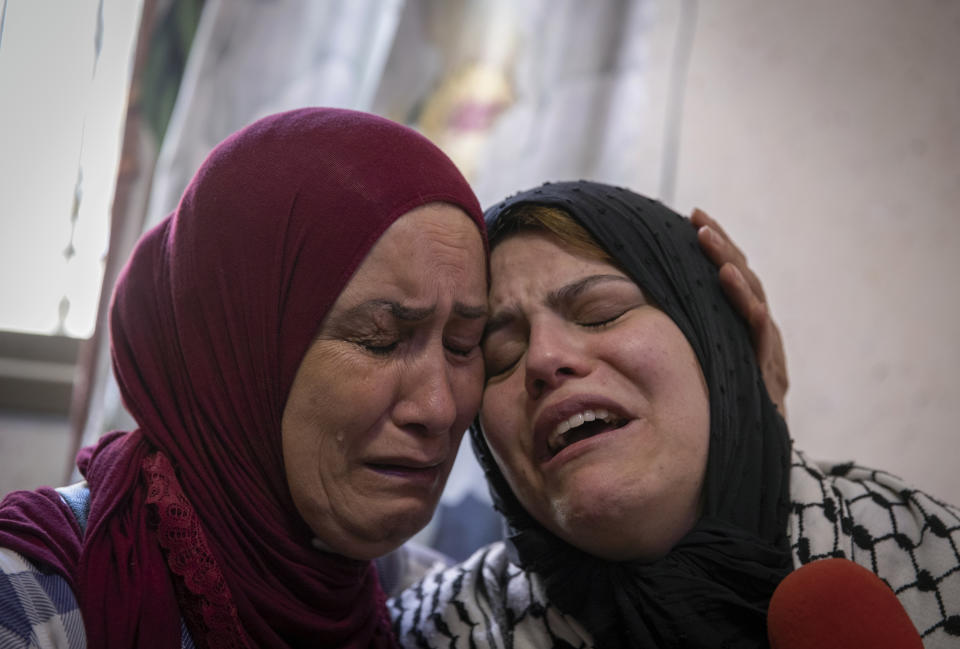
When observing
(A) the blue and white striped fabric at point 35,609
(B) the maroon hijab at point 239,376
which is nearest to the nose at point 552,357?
(B) the maroon hijab at point 239,376

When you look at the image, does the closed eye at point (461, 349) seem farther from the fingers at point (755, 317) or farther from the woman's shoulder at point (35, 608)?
the woman's shoulder at point (35, 608)

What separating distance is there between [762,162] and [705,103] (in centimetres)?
23

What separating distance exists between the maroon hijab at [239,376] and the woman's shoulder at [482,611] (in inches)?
6.8

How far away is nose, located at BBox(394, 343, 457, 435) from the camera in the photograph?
102 centimetres

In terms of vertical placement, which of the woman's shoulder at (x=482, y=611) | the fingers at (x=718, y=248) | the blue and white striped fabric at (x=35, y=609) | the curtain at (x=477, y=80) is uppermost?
the curtain at (x=477, y=80)

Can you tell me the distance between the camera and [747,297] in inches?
47.9

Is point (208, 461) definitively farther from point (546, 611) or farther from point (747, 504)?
point (747, 504)

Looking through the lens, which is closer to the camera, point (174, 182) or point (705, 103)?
point (174, 182)

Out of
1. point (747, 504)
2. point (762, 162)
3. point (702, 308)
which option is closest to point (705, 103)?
point (762, 162)

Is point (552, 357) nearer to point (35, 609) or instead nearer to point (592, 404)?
point (592, 404)

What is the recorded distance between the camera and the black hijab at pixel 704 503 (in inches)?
40.6

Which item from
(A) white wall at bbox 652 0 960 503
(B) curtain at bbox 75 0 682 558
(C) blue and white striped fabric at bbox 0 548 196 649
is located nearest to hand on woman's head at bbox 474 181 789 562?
(C) blue and white striped fabric at bbox 0 548 196 649

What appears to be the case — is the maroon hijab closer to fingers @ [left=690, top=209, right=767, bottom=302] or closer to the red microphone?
fingers @ [left=690, top=209, right=767, bottom=302]

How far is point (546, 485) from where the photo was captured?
1081 millimetres
